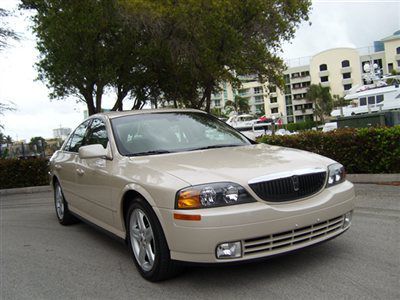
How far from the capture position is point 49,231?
6.26 m

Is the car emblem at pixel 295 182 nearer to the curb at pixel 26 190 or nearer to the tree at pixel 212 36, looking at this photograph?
the curb at pixel 26 190

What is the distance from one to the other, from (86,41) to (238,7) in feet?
19.3

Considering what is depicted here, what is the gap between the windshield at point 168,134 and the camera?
459cm

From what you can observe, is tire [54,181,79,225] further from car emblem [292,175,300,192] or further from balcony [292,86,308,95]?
balcony [292,86,308,95]

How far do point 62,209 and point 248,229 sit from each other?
3896 mm

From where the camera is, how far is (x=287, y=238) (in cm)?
354

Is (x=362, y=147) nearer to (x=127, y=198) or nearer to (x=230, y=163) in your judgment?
(x=230, y=163)

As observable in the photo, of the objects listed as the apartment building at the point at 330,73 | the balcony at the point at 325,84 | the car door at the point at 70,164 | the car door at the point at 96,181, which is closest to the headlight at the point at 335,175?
the car door at the point at 96,181

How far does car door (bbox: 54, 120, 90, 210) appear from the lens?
5656mm

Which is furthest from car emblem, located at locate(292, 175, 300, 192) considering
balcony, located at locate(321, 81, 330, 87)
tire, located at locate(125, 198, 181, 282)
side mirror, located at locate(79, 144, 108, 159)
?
balcony, located at locate(321, 81, 330, 87)

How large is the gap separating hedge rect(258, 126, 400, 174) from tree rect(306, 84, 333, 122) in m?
80.2

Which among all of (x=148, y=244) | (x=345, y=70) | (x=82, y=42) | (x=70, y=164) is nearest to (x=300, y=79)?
(x=345, y=70)

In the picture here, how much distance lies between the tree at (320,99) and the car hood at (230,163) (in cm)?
8540

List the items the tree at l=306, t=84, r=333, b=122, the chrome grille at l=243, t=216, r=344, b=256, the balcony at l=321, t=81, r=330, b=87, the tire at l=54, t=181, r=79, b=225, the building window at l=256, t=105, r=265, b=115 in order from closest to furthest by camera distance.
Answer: the chrome grille at l=243, t=216, r=344, b=256
the tire at l=54, t=181, r=79, b=225
the tree at l=306, t=84, r=333, b=122
the balcony at l=321, t=81, r=330, b=87
the building window at l=256, t=105, r=265, b=115
